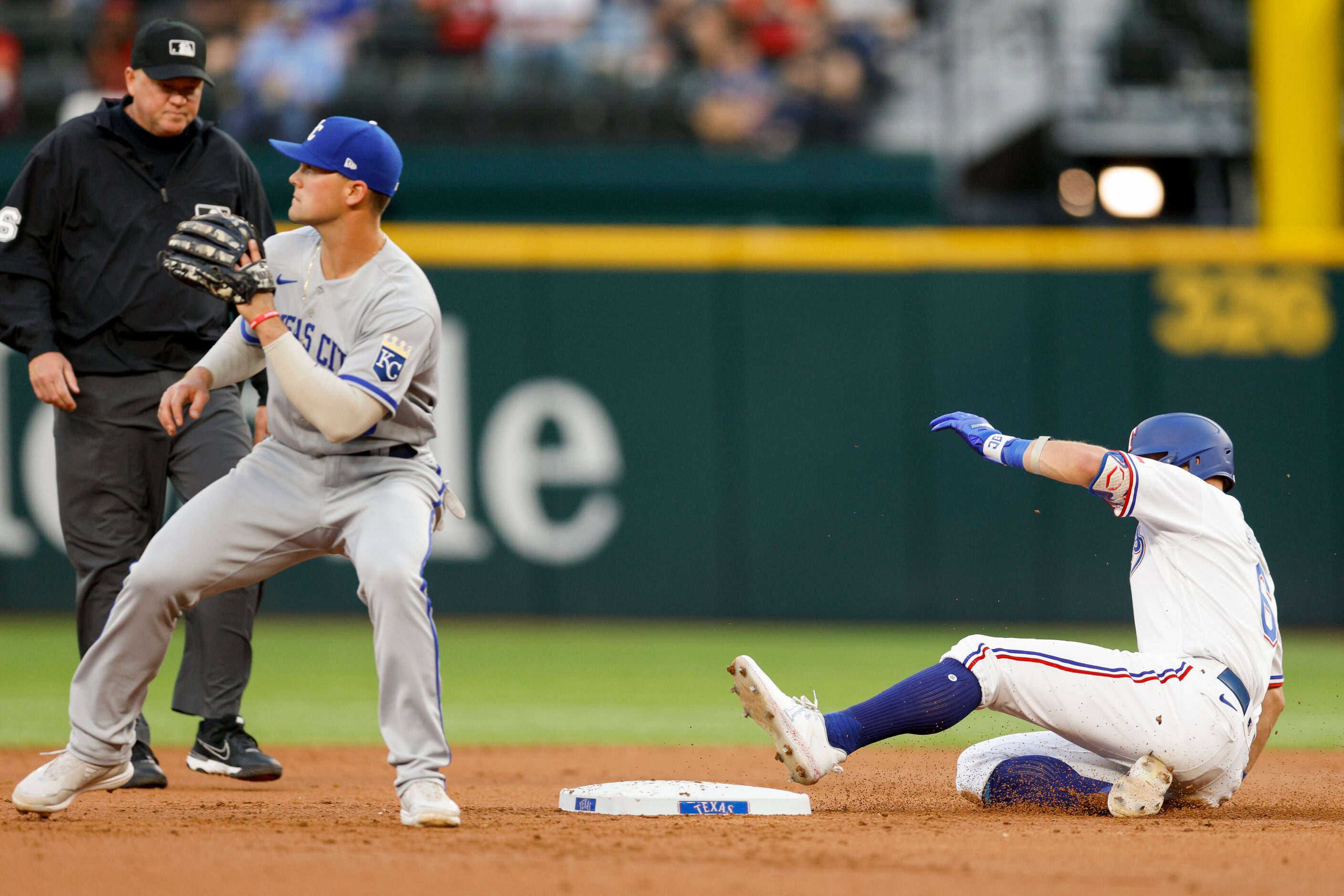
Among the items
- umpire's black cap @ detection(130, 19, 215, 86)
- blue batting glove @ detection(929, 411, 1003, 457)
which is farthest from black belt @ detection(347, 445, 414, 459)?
umpire's black cap @ detection(130, 19, 215, 86)

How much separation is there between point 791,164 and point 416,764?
30.6ft

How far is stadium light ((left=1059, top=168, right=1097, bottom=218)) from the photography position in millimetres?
13695

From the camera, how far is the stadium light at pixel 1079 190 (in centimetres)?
1370

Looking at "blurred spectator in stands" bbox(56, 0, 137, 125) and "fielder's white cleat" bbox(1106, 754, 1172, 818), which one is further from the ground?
"blurred spectator in stands" bbox(56, 0, 137, 125)

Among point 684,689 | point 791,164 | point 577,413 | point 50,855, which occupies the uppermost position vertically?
point 791,164

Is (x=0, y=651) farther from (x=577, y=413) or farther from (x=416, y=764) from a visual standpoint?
(x=416, y=764)

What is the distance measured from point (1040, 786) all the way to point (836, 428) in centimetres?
713

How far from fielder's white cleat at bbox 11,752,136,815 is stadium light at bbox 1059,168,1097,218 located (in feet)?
35.0

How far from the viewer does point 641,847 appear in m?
4.27

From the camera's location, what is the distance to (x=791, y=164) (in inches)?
515

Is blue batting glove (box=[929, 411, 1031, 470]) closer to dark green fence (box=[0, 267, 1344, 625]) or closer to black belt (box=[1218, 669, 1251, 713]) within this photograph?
black belt (box=[1218, 669, 1251, 713])

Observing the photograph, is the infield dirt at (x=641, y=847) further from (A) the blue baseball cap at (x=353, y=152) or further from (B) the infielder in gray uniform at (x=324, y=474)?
(A) the blue baseball cap at (x=353, y=152)

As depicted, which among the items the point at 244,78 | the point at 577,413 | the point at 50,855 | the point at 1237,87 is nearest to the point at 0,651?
the point at 577,413

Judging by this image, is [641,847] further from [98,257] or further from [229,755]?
[98,257]
